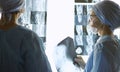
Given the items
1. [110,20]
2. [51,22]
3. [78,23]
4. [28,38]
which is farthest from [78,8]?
[28,38]

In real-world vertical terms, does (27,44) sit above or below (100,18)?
below

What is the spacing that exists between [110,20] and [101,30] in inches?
3.6

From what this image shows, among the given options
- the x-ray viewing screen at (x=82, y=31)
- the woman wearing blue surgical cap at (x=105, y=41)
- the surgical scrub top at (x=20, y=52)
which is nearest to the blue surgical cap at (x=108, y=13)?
the woman wearing blue surgical cap at (x=105, y=41)

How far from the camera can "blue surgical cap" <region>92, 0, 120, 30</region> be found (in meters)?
1.45

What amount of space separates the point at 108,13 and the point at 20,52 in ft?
1.74

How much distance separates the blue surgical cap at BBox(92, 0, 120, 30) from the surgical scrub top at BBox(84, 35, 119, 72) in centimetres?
8

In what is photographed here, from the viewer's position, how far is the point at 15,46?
1.31m

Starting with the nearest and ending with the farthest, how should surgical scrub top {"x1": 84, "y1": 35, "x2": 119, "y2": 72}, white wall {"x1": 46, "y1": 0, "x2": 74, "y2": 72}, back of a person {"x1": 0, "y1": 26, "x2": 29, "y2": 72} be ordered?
back of a person {"x1": 0, "y1": 26, "x2": 29, "y2": 72} → surgical scrub top {"x1": 84, "y1": 35, "x2": 119, "y2": 72} → white wall {"x1": 46, "y1": 0, "x2": 74, "y2": 72}

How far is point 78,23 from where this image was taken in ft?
5.62

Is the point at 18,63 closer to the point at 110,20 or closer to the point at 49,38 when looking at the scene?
the point at 49,38

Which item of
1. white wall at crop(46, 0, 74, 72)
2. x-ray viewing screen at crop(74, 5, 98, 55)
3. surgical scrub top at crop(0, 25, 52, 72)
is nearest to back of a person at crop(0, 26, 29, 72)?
surgical scrub top at crop(0, 25, 52, 72)

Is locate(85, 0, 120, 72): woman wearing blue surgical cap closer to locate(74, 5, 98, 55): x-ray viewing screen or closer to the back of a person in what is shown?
locate(74, 5, 98, 55): x-ray viewing screen

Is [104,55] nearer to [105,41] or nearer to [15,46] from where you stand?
[105,41]

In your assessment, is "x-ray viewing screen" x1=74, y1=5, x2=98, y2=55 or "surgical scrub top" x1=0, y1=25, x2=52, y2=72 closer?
"surgical scrub top" x1=0, y1=25, x2=52, y2=72
